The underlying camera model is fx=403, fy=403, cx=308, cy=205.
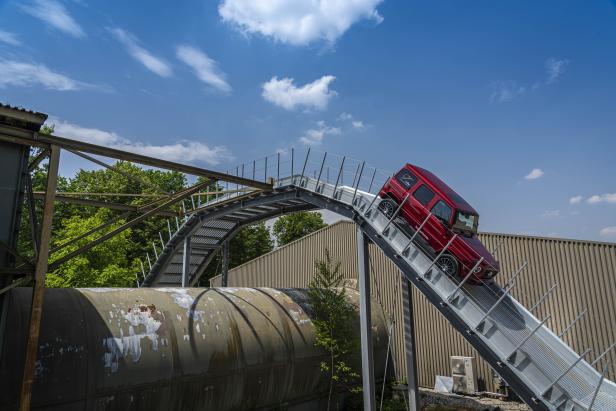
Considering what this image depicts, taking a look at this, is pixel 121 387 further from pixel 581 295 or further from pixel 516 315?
pixel 581 295

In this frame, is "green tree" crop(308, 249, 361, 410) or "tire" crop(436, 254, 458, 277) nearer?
"tire" crop(436, 254, 458, 277)

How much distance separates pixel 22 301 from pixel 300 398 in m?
10.7

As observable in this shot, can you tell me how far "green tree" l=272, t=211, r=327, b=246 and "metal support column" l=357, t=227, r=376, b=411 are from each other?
50.4m

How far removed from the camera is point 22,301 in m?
10.3

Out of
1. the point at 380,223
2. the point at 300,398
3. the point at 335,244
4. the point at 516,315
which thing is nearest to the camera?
the point at 516,315

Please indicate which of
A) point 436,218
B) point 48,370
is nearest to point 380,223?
point 436,218

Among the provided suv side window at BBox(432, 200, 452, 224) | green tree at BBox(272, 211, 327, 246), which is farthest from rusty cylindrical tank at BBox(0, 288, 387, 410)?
green tree at BBox(272, 211, 327, 246)

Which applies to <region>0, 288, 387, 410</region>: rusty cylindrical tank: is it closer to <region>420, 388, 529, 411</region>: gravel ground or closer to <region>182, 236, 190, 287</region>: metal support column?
<region>182, 236, 190, 287</region>: metal support column

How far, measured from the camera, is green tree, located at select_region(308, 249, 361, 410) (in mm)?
16844

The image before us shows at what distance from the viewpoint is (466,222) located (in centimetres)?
1416

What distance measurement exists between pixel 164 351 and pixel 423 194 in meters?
10.0

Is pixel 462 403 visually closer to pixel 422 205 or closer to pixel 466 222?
pixel 466 222

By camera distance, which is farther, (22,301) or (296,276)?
(296,276)

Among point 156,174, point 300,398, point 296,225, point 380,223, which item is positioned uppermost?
point 156,174
